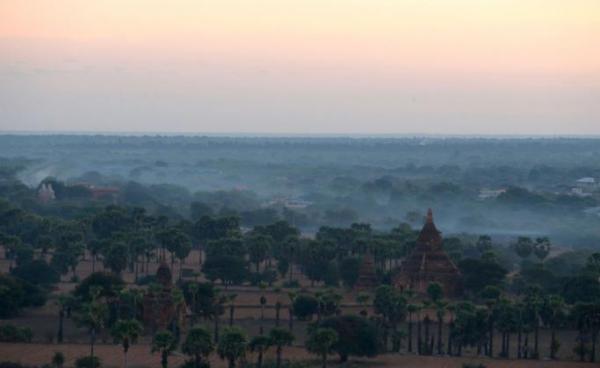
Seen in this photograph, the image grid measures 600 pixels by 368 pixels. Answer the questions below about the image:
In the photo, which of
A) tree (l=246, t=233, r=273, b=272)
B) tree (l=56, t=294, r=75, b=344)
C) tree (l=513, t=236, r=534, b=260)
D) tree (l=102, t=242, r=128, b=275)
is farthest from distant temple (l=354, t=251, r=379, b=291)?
tree (l=513, t=236, r=534, b=260)

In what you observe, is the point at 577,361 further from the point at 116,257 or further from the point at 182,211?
the point at 182,211

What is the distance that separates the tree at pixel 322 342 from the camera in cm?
5000

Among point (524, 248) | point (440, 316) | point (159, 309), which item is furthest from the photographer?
point (524, 248)

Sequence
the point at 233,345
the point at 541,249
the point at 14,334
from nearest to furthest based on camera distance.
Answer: the point at 233,345 → the point at 14,334 → the point at 541,249

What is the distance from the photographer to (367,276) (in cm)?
7294

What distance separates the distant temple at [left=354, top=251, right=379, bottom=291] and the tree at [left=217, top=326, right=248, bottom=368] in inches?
1013

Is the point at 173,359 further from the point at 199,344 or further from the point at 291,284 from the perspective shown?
the point at 291,284

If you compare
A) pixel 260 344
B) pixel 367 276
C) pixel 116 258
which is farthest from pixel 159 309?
pixel 367 276

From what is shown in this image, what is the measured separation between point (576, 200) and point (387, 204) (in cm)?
2502

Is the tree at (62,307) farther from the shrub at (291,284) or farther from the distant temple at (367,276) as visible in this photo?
the distant temple at (367,276)

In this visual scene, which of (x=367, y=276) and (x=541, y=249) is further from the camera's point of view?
(x=541, y=249)

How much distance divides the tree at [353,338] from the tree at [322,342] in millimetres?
1932

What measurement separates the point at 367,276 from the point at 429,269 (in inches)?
158

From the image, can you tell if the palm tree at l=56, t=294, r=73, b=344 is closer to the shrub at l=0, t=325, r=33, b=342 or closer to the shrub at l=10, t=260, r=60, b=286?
the shrub at l=0, t=325, r=33, b=342
